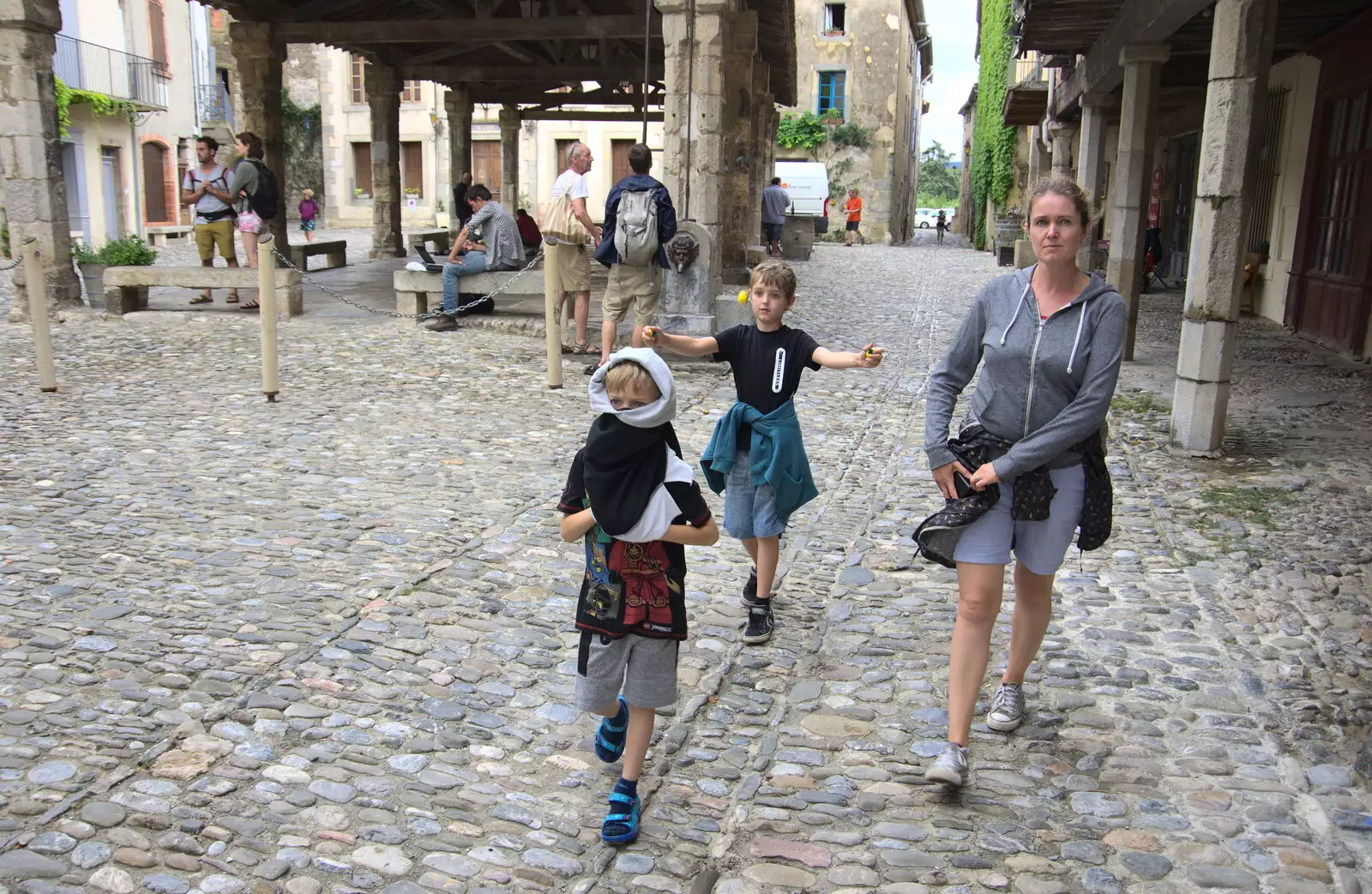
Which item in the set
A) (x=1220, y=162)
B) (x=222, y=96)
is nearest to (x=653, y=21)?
(x=1220, y=162)

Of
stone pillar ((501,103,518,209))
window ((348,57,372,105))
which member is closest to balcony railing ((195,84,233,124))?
window ((348,57,372,105))

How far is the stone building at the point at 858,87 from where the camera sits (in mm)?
36688

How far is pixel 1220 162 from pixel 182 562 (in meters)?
6.11

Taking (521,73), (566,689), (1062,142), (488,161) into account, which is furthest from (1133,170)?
(488,161)

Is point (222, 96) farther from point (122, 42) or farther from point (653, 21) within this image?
point (653, 21)

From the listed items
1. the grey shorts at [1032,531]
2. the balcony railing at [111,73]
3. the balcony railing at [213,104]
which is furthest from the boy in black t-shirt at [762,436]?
the balcony railing at [213,104]

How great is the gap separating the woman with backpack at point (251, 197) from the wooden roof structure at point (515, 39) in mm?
3978

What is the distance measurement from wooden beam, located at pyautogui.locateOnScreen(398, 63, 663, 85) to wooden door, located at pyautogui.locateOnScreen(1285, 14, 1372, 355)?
455 inches

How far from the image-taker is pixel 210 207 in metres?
12.5

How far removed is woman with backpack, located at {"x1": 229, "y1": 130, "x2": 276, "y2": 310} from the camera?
1231cm

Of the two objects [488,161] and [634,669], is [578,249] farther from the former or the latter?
[488,161]

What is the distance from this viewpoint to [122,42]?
1088 inches

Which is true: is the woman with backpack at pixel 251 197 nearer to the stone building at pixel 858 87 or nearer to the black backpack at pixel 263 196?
the black backpack at pixel 263 196

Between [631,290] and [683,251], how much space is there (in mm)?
987
